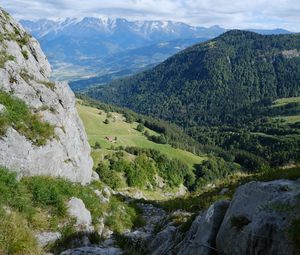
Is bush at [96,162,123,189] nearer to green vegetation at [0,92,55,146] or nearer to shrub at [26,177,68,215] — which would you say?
green vegetation at [0,92,55,146]

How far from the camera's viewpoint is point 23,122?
23125 mm

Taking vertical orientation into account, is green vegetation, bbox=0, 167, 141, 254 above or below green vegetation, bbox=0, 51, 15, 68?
below

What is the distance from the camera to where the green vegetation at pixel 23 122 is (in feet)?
72.7

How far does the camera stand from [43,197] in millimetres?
18891

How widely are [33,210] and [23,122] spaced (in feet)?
24.4

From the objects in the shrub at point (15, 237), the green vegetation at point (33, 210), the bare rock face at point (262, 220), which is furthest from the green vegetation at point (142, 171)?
the bare rock face at point (262, 220)

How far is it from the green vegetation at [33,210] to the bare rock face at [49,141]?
4.78 ft

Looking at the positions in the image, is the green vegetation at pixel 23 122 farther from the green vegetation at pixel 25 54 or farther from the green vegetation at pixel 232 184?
A: the green vegetation at pixel 25 54

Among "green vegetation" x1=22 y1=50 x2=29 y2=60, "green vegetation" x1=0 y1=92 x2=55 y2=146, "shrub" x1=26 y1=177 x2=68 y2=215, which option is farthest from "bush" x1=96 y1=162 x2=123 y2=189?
"shrub" x1=26 y1=177 x2=68 y2=215

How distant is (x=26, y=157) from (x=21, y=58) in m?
17.0

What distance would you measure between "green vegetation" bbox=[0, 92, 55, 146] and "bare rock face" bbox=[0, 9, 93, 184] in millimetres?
400

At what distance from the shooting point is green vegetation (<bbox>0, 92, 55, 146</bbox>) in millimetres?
22156

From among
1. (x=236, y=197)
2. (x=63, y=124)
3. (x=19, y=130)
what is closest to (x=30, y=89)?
(x=63, y=124)

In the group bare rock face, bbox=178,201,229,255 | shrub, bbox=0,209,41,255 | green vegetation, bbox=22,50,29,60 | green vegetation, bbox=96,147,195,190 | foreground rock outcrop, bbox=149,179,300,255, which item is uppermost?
green vegetation, bbox=22,50,29,60
